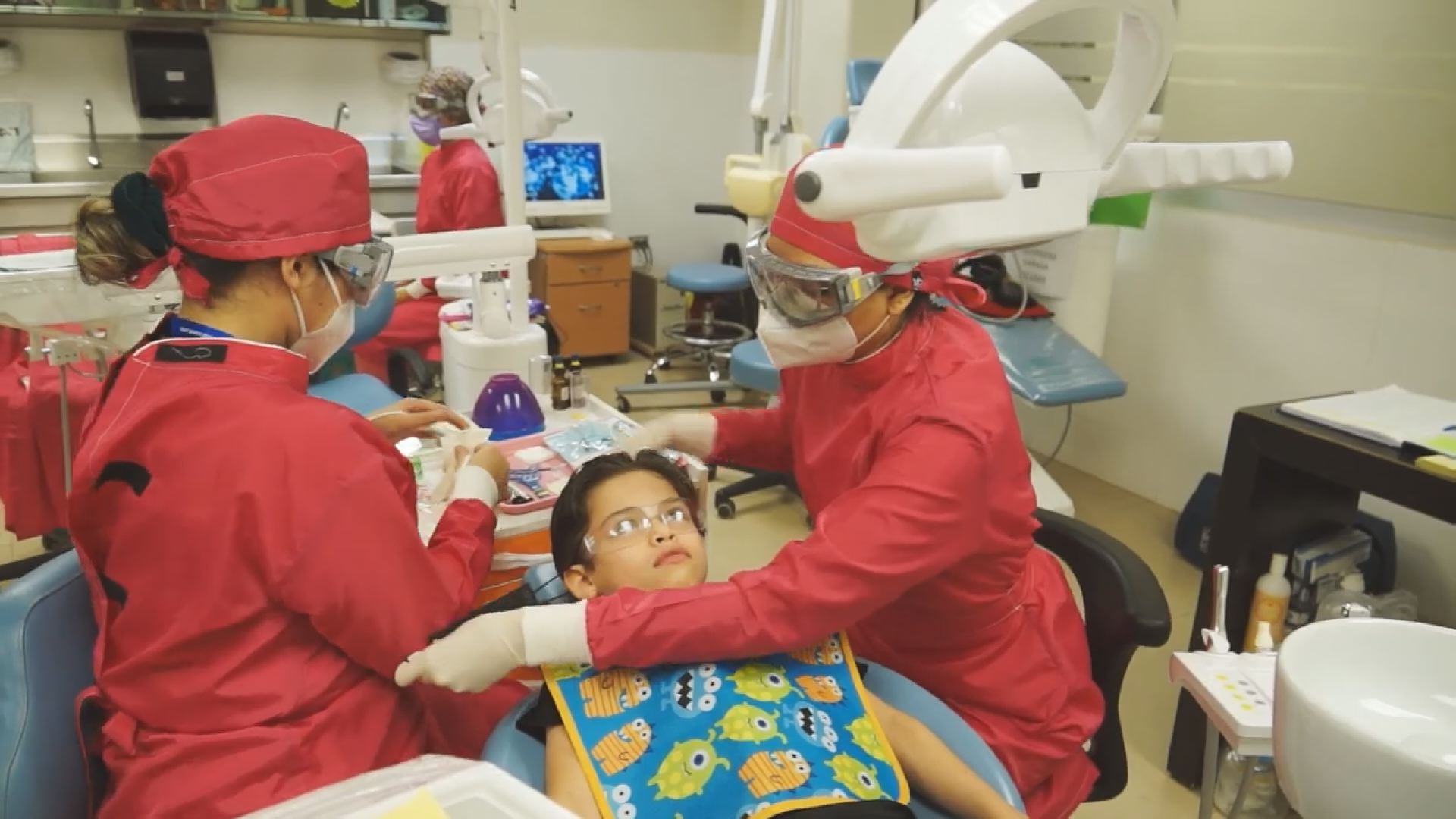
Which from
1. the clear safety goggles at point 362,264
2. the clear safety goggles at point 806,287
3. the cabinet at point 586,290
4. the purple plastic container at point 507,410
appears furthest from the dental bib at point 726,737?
the cabinet at point 586,290

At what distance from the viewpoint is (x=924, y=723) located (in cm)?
136

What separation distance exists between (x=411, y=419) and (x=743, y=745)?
2.94ft

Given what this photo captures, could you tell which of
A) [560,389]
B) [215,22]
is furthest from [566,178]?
[560,389]

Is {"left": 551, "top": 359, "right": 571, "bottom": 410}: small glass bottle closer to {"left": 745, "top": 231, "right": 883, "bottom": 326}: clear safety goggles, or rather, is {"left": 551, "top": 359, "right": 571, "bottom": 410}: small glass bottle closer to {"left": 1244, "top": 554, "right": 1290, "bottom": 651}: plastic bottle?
{"left": 745, "top": 231, "right": 883, "bottom": 326}: clear safety goggles

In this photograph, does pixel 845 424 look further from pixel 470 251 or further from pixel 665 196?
pixel 665 196

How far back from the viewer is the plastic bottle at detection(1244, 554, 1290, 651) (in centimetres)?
225

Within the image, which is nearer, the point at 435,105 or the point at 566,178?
the point at 435,105

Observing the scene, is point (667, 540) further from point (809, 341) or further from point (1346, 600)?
point (1346, 600)

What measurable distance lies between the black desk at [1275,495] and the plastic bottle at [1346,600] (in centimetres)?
13

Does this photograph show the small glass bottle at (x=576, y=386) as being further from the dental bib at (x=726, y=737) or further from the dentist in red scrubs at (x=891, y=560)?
the dental bib at (x=726, y=737)

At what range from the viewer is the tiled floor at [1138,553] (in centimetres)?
235

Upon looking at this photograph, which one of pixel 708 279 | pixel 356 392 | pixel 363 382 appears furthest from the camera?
pixel 708 279

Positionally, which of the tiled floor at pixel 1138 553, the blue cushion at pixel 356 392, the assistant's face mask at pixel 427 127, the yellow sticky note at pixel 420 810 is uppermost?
the assistant's face mask at pixel 427 127

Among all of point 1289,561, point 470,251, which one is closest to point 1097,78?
point 1289,561
